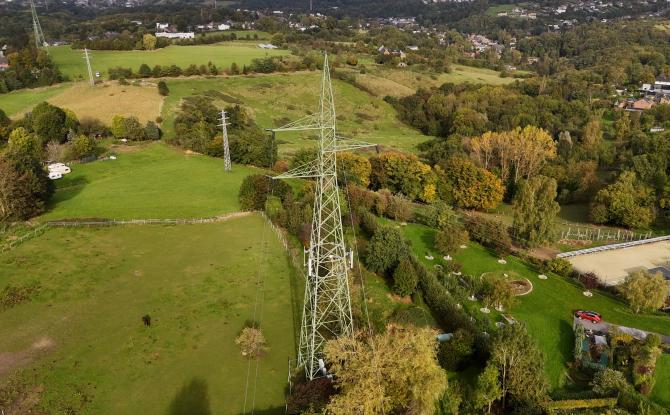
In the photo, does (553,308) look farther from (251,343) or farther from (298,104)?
(298,104)

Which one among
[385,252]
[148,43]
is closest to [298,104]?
[148,43]

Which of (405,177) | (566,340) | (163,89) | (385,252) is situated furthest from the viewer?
(163,89)

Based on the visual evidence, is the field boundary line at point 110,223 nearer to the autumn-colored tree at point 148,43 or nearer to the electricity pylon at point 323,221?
the electricity pylon at point 323,221

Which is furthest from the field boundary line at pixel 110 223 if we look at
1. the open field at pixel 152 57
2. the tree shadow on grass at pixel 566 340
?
the open field at pixel 152 57

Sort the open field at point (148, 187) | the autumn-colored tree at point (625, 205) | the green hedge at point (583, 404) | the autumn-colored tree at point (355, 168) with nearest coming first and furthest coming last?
the green hedge at point (583, 404)
the open field at point (148, 187)
the autumn-colored tree at point (625, 205)
the autumn-colored tree at point (355, 168)

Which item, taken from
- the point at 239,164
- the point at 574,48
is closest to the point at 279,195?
the point at 239,164

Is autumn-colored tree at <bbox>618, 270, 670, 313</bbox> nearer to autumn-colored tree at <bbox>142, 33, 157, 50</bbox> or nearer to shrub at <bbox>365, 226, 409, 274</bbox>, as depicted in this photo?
shrub at <bbox>365, 226, 409, 274</bbox>
